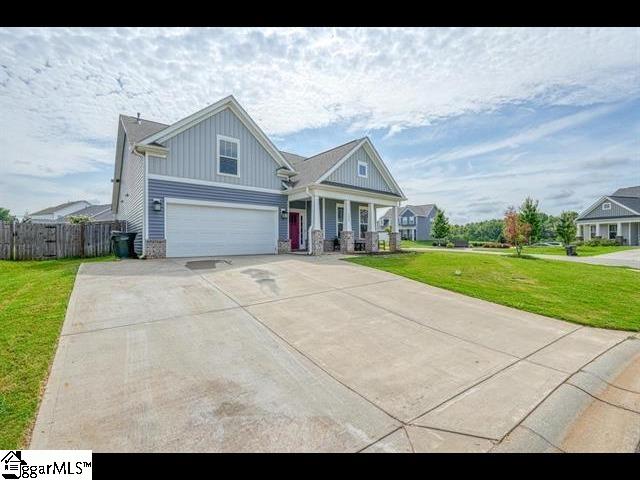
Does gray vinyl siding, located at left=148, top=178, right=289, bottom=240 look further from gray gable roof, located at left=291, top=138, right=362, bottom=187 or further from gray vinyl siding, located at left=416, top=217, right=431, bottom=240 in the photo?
gray vinyl siding, located at left=416, top=217, right=431, bottom=240

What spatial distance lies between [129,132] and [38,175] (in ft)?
49.9

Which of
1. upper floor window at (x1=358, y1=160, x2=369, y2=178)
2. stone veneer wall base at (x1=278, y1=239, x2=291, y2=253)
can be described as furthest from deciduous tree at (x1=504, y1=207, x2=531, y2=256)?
stone veneer wall base at (x1=278, y1=239, x2=291, y2=253)

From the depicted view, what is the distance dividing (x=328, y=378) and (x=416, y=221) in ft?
168

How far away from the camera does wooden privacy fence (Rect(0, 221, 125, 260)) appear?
38.7 ft

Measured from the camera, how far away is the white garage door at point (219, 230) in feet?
37.9

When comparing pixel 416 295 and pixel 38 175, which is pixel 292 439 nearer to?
pixel 416 295

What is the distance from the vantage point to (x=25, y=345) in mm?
3559

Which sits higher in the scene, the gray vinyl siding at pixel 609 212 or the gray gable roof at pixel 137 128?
the gray gable roof at pixel 137 128

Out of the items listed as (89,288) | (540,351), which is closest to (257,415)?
(540,351)

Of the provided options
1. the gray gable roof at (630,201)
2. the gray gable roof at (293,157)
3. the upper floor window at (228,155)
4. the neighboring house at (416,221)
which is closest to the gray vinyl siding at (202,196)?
the upper floor window at (228,155)

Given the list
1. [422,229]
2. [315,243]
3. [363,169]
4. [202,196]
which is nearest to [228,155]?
[202,196]

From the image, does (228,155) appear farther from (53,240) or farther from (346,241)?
(53,240)

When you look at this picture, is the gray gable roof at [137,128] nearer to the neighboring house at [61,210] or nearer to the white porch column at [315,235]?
the white porch column at [315,235]

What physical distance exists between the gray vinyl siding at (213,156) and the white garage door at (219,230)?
1.28 meters
